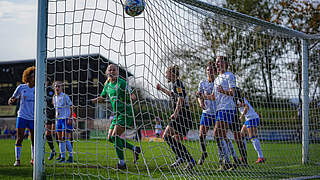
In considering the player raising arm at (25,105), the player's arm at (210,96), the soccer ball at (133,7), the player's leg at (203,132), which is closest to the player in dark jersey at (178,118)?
the player's leg at (203,132)

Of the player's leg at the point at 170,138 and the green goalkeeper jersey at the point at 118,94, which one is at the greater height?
the green goalkeeper jersey at the point at 118,94

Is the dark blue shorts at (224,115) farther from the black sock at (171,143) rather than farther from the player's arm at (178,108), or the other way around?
the black sock at (171,143)

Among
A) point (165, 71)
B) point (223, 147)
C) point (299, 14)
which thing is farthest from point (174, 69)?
point (299, 14)

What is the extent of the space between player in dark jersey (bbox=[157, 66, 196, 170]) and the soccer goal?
0.21 feet

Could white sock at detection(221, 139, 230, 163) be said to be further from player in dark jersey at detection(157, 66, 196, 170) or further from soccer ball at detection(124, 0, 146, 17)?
soccer ball at detection(124, 0, 146, 17)

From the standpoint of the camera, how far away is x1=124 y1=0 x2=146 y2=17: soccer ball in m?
3.28

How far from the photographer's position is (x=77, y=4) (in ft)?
11.0

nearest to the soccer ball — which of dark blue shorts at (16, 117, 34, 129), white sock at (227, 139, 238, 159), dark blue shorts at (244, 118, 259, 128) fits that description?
white sock at (227, 139, 238, 159)

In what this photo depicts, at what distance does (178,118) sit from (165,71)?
95cm

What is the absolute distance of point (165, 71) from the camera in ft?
14.0

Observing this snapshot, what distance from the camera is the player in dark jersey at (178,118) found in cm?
454

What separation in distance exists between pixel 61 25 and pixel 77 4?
29 cm

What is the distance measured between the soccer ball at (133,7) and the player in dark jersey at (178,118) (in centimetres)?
123

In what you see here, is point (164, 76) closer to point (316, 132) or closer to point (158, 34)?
point (158, 34)
